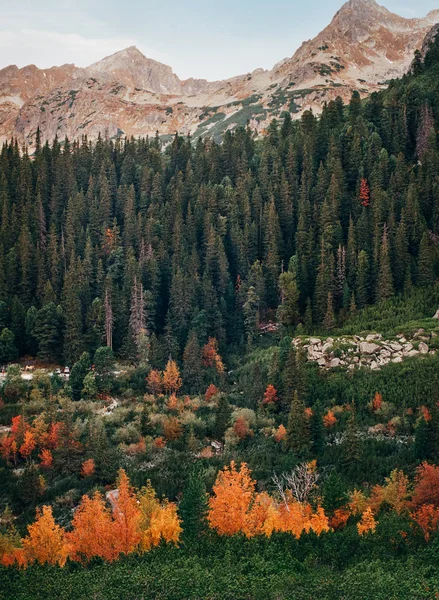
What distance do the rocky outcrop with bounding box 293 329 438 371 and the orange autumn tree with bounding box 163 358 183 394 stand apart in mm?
19019

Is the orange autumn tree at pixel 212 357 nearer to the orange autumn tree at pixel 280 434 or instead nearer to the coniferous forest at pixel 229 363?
Answer: the coniferous forest at pixel 229 363

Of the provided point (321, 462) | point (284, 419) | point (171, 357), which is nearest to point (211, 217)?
point (171, 357)

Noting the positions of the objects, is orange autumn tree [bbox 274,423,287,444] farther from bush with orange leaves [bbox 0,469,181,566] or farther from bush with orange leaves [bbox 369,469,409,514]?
bush with orange leaves [bbox 0,469,181,566]

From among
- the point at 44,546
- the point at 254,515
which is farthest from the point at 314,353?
the point at 44,546

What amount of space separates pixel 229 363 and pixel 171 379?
13419 mm

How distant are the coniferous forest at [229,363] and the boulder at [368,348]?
0.40m

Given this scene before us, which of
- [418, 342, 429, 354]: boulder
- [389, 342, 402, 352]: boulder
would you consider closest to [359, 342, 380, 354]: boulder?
[389, 342, 402, 352]: boulder

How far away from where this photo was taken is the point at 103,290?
99.9 m

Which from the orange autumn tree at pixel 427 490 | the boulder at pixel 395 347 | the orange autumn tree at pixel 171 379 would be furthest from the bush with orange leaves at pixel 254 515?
the boulder at pixel 395 347

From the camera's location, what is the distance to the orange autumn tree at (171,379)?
8112cm

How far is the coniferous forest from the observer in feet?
122

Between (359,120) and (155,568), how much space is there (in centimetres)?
10791

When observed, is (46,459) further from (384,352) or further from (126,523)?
(384,352)

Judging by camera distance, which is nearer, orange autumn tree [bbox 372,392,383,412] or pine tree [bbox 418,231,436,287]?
orange autumn tree [bbox 372,392,383,412]
